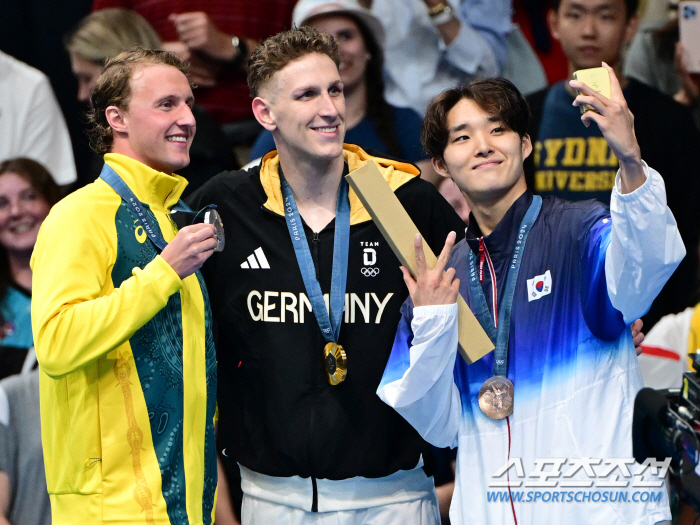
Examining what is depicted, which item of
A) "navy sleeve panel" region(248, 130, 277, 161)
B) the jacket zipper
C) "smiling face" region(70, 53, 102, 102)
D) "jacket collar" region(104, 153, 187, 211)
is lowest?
the jacket zipper

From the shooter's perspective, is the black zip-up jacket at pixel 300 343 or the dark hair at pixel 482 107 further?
the black zip-up jacket at pixel 300 343

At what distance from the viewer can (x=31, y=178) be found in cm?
512

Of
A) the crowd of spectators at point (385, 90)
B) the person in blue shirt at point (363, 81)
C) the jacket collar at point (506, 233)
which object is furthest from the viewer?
the person in blue shirt at point (363, 81)

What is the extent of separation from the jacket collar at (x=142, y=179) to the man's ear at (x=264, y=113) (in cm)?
49

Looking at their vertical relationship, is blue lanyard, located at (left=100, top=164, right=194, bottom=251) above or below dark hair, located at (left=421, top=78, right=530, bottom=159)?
below

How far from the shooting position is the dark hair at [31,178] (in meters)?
5.09

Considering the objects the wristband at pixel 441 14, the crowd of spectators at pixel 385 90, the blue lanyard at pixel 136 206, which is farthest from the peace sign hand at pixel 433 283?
the wristband at pixel 441 14

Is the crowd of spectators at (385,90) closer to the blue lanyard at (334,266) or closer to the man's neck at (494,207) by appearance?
the blue lanyard at (334,266)

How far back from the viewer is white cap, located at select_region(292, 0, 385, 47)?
199 inches

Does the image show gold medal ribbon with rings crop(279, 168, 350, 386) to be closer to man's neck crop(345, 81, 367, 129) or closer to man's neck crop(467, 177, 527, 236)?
man's neck crop(467, 177, 527, 236)

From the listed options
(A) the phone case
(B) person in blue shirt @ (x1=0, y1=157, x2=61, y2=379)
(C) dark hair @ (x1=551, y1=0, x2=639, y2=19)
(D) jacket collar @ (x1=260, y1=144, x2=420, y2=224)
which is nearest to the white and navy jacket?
(D) jacket collar @ (x1=260, y1=144, x2=420, y2=224)

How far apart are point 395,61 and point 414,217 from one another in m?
2.10

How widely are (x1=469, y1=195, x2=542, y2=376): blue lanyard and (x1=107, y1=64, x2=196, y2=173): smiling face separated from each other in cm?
104

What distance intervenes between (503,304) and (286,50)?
3.93ft
